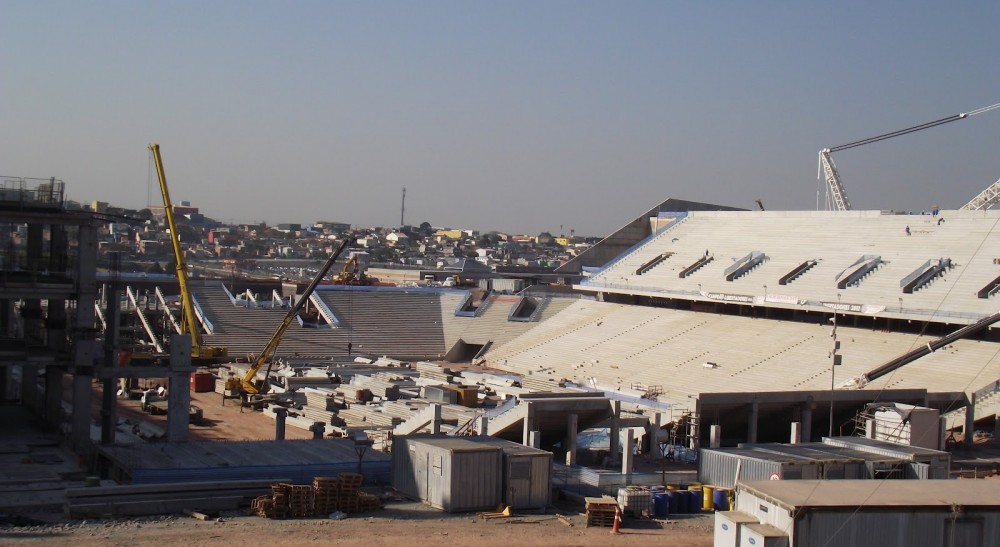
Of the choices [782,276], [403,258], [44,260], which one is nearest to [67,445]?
[44,260]

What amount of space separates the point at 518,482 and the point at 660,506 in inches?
106

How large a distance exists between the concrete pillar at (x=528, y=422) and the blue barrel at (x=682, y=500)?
4472 mm

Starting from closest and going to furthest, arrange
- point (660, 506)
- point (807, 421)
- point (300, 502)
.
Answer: point (300, 502)
point (660, 506)
point (807, 421)

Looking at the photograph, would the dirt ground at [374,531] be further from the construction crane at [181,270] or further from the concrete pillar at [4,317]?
the construction crane at [181,270]

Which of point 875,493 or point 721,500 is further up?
point 875,493

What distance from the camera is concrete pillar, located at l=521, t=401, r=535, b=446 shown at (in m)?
25.7

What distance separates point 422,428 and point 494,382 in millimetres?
12067

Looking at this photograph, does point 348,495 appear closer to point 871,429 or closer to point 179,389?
point 179,389

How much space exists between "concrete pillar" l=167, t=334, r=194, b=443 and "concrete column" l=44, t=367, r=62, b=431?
251 centimetres

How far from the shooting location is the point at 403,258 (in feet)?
474

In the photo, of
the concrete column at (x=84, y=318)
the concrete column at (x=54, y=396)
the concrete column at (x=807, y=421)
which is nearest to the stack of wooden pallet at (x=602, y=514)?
the concrete column at (x=807, y=421)

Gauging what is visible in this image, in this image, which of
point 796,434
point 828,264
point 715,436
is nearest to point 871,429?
point 796,434

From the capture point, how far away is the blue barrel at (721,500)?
72.8 ft

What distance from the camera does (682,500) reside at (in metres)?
22.1
